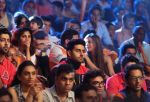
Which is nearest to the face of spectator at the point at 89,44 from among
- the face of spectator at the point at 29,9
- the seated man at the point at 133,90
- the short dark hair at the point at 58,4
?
the seated man at the point at 133,90

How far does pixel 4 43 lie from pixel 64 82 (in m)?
0.74

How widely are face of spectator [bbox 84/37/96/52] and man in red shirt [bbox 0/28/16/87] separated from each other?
1.05 metres

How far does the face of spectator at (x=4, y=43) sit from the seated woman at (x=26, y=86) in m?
0.34

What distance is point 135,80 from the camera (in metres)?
4.23

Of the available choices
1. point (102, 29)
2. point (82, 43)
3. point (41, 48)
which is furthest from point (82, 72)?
point (102, 29)

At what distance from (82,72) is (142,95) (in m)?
0.63

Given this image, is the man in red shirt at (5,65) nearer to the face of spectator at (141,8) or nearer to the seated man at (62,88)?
the seated man at (62,88)

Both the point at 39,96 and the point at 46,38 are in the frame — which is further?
the point at 46,38

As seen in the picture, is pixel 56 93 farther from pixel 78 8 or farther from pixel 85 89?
pixel 78 8

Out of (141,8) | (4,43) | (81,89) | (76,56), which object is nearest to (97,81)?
(81,89)

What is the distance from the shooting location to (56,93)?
155 inches

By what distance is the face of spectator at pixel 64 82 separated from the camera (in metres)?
3.93

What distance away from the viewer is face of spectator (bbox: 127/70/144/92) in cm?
420

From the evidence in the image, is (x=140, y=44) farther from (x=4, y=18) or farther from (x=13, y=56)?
(x=13, y=56)
